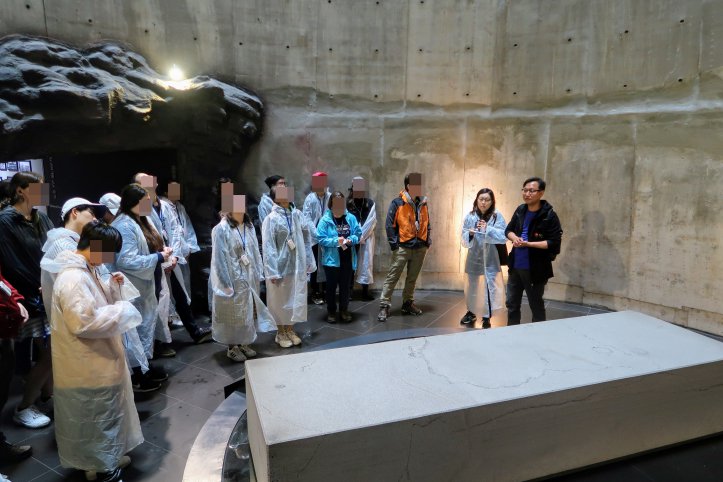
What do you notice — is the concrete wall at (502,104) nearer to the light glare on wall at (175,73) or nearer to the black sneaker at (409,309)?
the light glare on wall at (175,73)

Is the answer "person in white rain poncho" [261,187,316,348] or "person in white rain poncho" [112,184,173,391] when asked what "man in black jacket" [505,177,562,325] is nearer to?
"person in white rain poncho" [261,187,316,348]

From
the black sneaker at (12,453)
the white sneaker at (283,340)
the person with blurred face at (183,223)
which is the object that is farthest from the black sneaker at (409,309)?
the black sneaker at (12,453)

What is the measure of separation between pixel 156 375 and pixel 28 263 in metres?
1.56

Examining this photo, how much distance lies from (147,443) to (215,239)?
1974 millimetres

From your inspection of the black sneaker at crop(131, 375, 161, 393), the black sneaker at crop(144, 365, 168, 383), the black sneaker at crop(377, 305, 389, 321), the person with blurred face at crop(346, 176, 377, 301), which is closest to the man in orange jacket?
the black sneaker at crop(377, 305, 389, 321)

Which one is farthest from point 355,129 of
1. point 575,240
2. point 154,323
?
point 154,323

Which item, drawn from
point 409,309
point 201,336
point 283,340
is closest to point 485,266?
point 409,309

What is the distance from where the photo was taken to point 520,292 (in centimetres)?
505

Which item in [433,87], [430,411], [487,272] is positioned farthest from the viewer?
[433,87]

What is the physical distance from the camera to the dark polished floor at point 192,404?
3059 millimetres

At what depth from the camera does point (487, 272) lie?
577cm

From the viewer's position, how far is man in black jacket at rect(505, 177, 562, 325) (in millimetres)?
4762

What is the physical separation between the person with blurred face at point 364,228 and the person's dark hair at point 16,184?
3.98 m

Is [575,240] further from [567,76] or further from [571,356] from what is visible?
[571,356]
